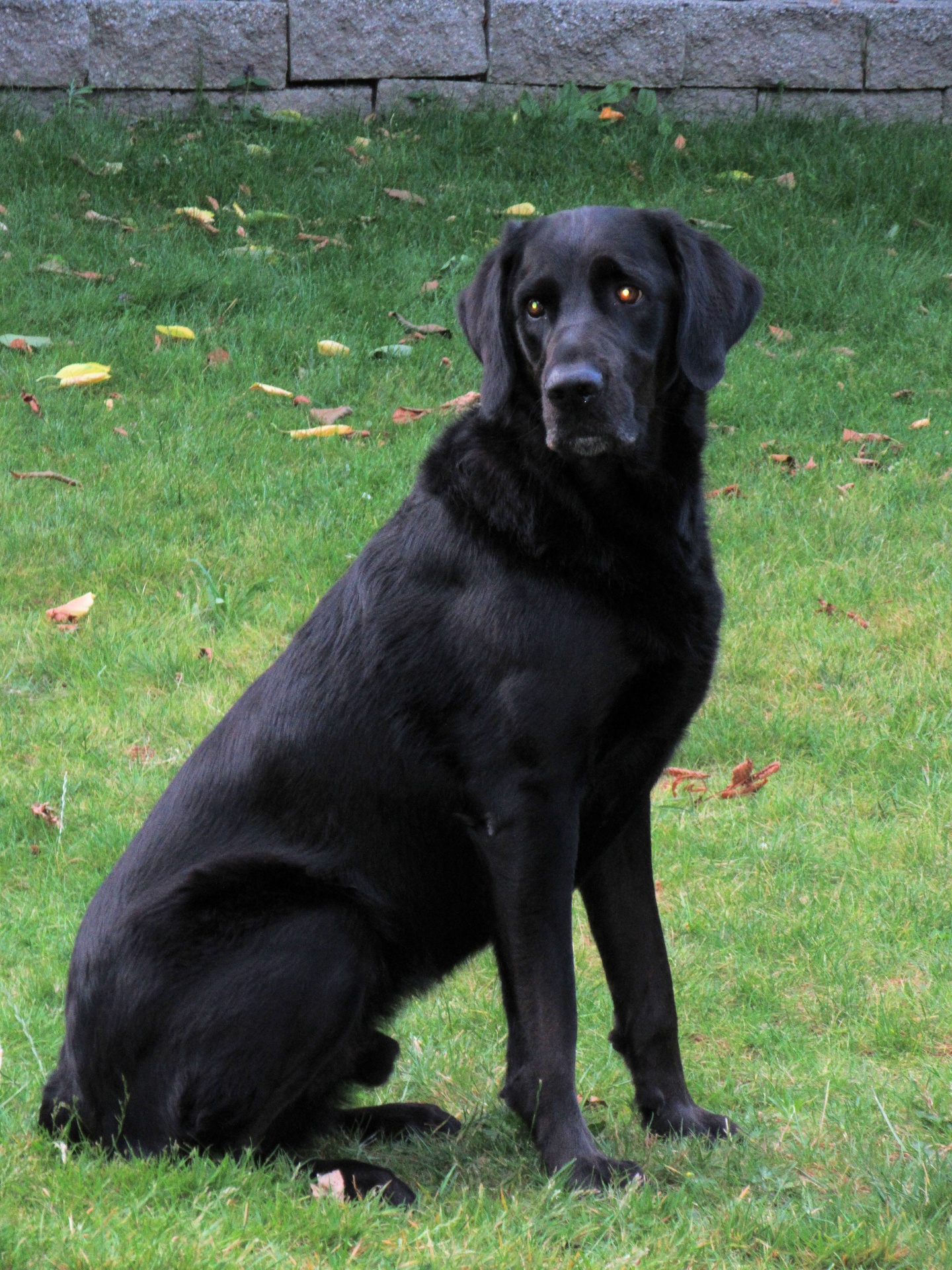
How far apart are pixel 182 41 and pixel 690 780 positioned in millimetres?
6736

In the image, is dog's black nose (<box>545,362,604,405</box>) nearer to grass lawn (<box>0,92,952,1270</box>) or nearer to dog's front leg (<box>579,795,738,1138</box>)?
dog's front leg (<box>579,795,738,1138</box>)

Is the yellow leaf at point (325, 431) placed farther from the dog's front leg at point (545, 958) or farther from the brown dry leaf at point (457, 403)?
the dog's front leg at point (545, 958)

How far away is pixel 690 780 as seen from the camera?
4785 millimetres

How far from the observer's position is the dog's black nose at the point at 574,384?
288cm

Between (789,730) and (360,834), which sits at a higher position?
(360,834)

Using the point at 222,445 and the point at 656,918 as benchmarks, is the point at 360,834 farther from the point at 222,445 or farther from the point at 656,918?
the point at 222,445

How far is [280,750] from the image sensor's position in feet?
9.67

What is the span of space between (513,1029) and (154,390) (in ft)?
16.3

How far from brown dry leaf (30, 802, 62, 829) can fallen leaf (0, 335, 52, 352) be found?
3.47 m

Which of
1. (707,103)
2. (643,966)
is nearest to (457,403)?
(707,103)

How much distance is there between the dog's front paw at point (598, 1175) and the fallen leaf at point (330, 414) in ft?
15.2

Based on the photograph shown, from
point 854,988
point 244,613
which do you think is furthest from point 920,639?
point 244,613

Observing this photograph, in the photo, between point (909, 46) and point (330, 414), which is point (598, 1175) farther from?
point (909, 46)

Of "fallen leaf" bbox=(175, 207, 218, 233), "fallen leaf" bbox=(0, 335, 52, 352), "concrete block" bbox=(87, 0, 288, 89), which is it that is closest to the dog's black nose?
"fallen leaf" bbox=(0, 335, 52, 352)
